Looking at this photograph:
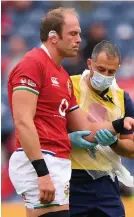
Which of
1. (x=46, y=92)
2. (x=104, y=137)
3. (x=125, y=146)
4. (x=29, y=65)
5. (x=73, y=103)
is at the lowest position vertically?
(x=125, y=146)

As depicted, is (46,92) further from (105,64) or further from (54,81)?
(105,64)

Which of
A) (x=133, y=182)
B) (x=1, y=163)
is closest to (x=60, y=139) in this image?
(x=133, y=182)

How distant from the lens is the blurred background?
27.6ft

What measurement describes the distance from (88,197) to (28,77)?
1047 millimetres

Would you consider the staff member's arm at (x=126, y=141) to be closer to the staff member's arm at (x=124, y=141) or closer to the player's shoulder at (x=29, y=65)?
the staff member's arm at (x=124, y=141)

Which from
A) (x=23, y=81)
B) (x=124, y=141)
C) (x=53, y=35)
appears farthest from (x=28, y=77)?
(x=124, y=141)

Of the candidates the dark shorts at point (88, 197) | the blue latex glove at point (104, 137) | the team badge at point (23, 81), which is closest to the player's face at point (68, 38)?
the team badge at point (23, 81)

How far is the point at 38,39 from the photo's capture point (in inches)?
356

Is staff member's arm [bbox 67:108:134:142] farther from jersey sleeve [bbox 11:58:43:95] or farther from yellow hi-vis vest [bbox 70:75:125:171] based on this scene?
jersey sleeve [bbox 11:58:43:95]

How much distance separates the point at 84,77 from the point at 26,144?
1070mm

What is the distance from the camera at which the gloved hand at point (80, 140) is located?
13.5ft

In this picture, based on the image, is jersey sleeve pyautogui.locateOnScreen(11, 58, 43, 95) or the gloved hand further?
the gloved hand

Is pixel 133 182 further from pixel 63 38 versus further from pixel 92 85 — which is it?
pixel 63 38

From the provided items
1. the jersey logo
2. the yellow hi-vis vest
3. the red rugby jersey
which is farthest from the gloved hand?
the jersey logo
